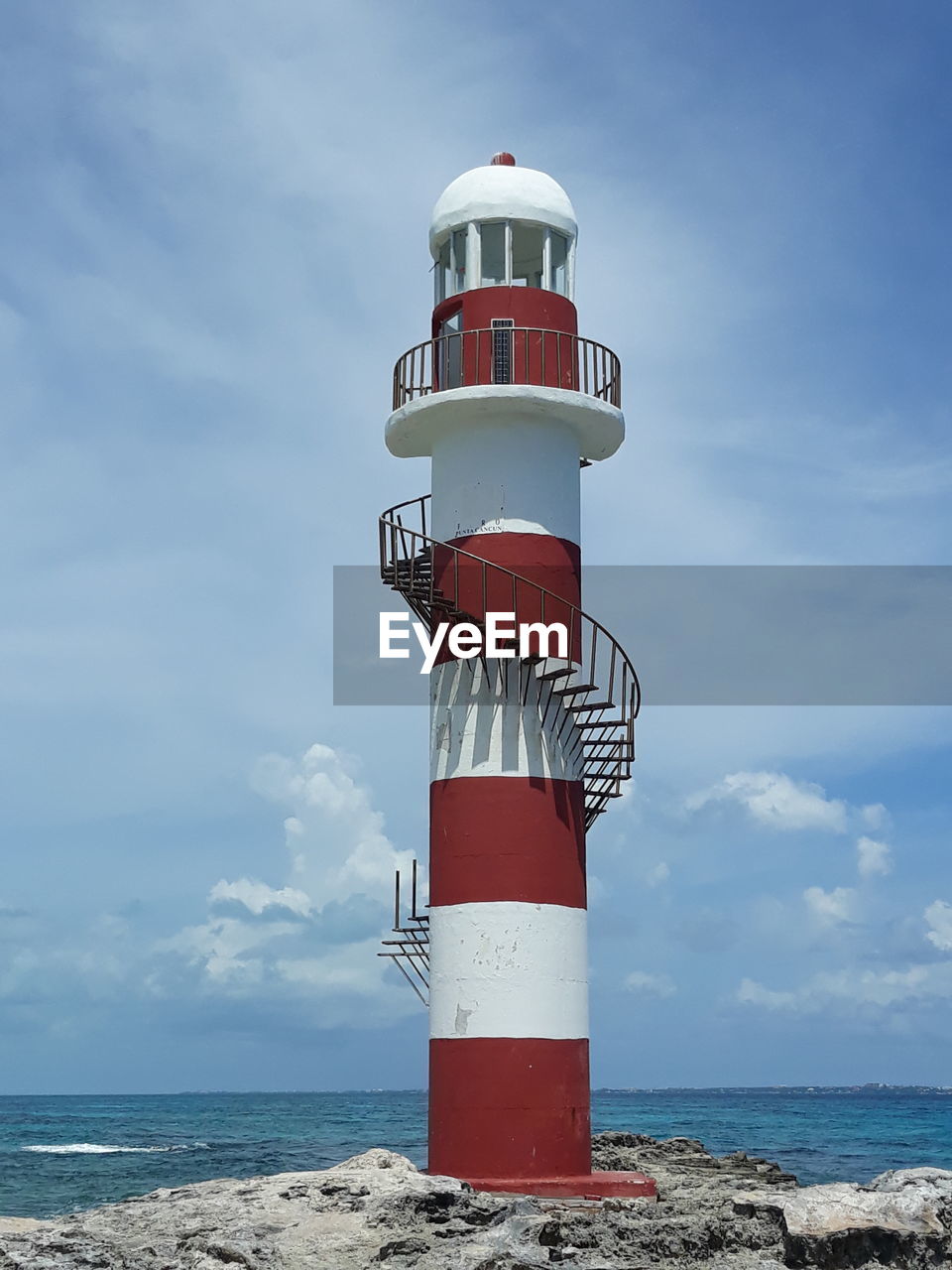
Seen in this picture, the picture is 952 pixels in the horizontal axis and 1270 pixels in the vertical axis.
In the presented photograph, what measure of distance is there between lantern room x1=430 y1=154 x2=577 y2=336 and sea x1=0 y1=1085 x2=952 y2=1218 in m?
19.7

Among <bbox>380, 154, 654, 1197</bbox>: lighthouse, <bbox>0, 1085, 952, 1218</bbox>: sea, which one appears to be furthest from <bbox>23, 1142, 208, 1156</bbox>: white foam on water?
<bbox>380, 154, 654, 1197</bbox>: lighthouse

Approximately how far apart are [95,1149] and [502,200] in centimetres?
4317

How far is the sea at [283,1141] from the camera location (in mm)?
39125

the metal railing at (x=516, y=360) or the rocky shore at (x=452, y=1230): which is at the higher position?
the metal railing at (x=516, y=360)

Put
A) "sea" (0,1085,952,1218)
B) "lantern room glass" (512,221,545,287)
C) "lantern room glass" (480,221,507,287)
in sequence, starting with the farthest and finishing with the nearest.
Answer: "sea" (0,1085,952,1218), "lantern room glass" (512,221,545,287), "lantern room glass" (480,221,507,287)

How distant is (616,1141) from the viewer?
23.8 m

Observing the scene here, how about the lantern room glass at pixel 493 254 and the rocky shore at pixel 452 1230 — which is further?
the lantern room glass at pixel 493 254

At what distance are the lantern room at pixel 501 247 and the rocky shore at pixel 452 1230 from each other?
391 inches

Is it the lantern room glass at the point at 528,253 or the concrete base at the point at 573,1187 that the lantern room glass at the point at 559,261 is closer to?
the lantern room glass at the point at 528,253

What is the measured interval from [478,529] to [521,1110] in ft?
21.2

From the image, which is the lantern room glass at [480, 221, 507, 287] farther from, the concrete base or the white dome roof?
the concrete base

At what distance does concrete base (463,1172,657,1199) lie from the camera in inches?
642

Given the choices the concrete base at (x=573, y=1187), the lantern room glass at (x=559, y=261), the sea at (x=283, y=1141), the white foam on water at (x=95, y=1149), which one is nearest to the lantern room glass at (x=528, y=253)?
the lantern room glass at (x=559, y=261)

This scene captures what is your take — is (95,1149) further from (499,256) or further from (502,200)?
(502,200)
